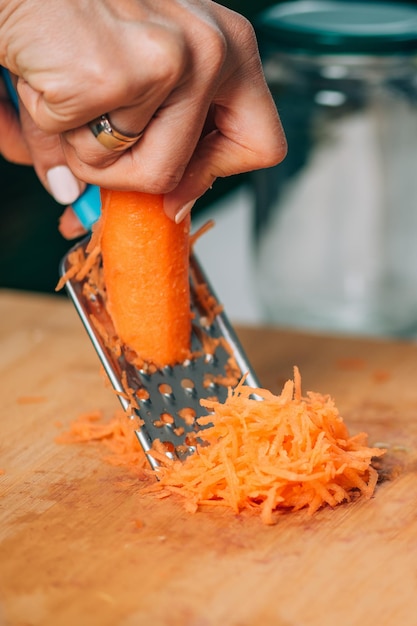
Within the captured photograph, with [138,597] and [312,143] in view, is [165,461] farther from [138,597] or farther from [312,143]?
[312,143]

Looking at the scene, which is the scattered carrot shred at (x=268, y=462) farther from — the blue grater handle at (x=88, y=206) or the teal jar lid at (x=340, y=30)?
the teal jar lid at (x=340, y=30)

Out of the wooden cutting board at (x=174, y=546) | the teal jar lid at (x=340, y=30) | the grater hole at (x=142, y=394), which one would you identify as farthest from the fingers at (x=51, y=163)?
the teal jar lid at (x=340, y=30)

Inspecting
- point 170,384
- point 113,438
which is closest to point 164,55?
point 170,384

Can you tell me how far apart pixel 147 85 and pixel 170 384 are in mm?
521

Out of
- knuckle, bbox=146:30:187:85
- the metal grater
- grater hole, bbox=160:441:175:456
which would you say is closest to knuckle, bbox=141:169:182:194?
knuckle, bbox=146:30:187:85

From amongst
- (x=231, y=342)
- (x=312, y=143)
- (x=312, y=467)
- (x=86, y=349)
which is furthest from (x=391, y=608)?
(x=312, y=143)

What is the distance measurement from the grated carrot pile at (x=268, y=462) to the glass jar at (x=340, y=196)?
3.94 ft

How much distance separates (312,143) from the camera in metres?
2.63

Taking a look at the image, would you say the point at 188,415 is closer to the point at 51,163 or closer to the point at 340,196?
the point at 51,163

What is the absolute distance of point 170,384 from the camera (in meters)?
1.61

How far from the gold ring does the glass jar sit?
1.31 m

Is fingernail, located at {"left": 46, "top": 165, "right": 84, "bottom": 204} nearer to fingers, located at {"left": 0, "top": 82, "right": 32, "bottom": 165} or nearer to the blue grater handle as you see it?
the blue grater handle

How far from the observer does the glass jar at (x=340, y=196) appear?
2.59 m

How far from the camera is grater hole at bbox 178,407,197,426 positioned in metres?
1.58
